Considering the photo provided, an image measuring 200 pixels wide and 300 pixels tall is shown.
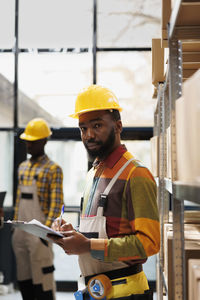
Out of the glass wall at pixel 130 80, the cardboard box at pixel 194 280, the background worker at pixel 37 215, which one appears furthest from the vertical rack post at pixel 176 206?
the glass wall at pixel 130 80

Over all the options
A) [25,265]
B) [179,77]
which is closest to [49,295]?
[25,265]

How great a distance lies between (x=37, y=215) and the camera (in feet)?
12.4

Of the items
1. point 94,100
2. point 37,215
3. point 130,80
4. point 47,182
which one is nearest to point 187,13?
point 94,100

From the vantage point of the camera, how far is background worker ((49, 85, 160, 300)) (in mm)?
1638

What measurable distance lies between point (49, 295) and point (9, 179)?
5.82 ft

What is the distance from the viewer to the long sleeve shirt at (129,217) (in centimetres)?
163

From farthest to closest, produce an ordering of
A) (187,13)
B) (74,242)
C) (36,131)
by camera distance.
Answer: (36,131) < (74,242) < (187,13)

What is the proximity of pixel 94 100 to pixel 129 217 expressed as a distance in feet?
1.99

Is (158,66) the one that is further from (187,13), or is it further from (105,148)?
(187,13)

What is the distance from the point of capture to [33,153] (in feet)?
13.1

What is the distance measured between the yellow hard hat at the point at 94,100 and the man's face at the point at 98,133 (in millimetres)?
27

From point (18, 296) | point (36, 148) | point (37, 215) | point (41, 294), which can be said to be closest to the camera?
point (41, 294)

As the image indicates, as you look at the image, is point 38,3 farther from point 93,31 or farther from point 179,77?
point 179,77

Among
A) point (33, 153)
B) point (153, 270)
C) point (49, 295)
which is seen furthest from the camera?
point (153, 270)
